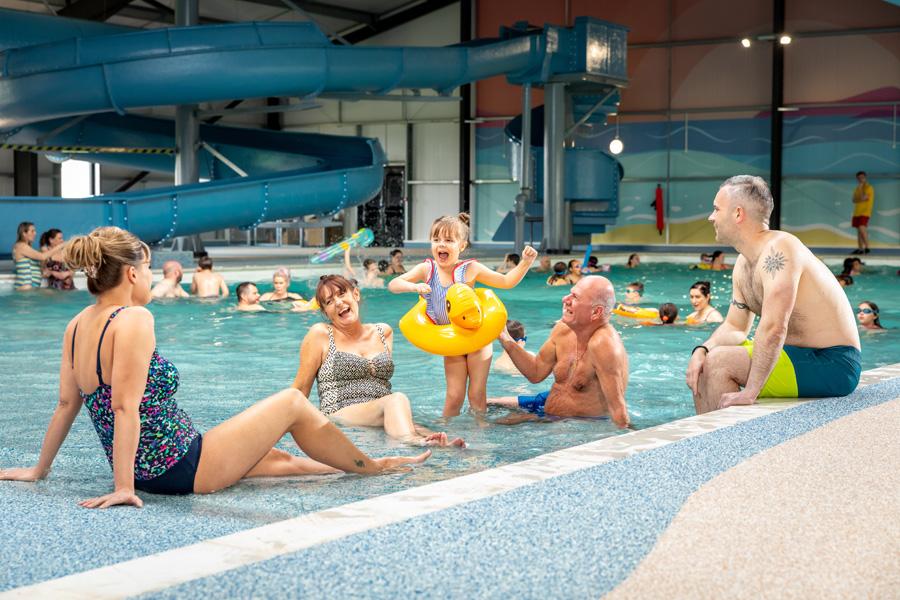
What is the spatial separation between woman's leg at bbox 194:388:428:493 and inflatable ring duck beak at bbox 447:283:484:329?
1421 millimetres

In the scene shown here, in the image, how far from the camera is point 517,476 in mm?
3109

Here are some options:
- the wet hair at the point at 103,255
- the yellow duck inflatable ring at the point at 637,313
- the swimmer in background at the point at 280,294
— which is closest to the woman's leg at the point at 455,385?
the wet hair at the point at 103,255

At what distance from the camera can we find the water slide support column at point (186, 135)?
652 inches

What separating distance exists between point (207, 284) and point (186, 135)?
201 inches

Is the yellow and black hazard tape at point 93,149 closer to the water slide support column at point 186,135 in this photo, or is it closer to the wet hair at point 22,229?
the water slide support column at point 186,135

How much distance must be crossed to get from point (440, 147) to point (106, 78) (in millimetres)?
14597

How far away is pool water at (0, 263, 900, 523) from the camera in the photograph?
12.3 feet

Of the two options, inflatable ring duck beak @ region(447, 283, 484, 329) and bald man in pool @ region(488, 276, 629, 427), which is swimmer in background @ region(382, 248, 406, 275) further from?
inflatable ring duck beak @ region(447, 283, 484, 329)

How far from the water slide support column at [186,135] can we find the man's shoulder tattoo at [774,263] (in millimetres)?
13536

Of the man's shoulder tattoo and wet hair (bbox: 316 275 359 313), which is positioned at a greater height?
the man's shoulder tattoo

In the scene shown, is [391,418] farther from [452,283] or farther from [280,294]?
[280,294]

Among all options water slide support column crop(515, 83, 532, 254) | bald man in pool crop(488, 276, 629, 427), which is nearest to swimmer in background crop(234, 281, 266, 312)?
bald man in pool crop(488, 276, 629, 427)

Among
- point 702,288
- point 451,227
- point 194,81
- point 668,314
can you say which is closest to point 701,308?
point 702,288

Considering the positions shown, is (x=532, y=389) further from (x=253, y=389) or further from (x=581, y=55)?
(x=581, y=55)
